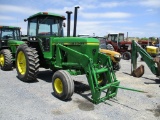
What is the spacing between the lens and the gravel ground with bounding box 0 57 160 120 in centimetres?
443

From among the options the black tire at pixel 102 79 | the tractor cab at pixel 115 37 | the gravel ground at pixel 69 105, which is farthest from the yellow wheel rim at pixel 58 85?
the tractor cab at pixel 115 37

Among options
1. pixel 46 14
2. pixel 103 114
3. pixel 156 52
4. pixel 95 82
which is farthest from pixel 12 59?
pixel 156 52

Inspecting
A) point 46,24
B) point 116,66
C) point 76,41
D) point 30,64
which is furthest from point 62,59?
point 116,66

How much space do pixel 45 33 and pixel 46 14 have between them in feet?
2.28

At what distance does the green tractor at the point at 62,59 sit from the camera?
529cm

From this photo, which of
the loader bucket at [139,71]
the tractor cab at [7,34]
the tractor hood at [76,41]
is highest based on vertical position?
the tractor cab at [7,34]

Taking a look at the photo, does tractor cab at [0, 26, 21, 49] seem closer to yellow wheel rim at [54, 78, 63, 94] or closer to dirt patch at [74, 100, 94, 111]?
yellow wheel rim at [54, 78, 63, 94]

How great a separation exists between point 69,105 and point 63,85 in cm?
56

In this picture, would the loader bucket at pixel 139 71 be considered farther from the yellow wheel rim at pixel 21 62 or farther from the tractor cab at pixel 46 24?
the yellow wheel rim at pixel 21 62

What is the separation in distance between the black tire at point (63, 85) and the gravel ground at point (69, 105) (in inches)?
6.6

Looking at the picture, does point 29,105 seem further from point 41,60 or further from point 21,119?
point 41,60

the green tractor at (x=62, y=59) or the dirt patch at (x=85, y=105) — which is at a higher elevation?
the green tractor at (x=62, y=59)

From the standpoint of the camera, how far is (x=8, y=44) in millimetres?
10445

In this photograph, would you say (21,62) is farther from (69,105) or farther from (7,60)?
(69,105)
